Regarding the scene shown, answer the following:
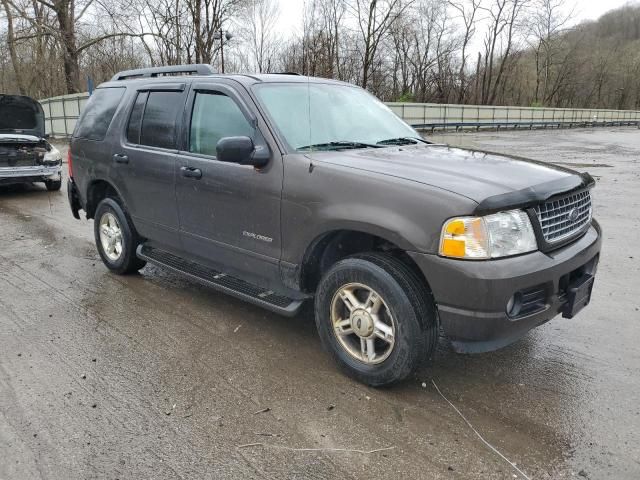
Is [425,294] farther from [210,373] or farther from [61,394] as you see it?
[61,394]

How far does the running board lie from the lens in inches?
145

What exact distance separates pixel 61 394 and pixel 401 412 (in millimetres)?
2068

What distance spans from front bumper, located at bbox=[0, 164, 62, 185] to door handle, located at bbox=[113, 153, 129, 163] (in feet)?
22.7

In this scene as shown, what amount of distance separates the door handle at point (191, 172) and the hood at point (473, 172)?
105 cm

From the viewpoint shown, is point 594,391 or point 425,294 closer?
point 425,294

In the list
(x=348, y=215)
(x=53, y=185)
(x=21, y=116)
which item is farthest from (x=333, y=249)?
(x=21, y=116)

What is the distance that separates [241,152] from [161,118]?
1.48m

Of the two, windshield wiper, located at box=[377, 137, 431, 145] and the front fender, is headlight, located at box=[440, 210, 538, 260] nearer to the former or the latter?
the front fender

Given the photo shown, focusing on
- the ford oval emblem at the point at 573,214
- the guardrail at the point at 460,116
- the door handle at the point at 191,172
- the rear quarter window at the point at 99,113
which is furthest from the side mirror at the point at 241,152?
the guardrail at the point at 460,116

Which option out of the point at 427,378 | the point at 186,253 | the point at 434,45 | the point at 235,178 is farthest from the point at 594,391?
the point at 434,45

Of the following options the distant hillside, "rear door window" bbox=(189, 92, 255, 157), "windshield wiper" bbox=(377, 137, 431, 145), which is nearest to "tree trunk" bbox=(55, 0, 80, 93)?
"rear door window" bbox=(189, 92, 255, 157)

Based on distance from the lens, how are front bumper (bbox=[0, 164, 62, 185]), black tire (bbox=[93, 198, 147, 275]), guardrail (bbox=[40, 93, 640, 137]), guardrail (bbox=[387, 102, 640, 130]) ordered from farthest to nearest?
guardrail (bbox=[387, 102, 640, 130])
guardrail (bbox=[40, 93, 640, 137])
front bumper (bbox=[0, 164, 62, 185])
black tire (bbox=[93, 198, 147, 275])

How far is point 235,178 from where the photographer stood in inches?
151

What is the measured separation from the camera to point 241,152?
11.4 feet
